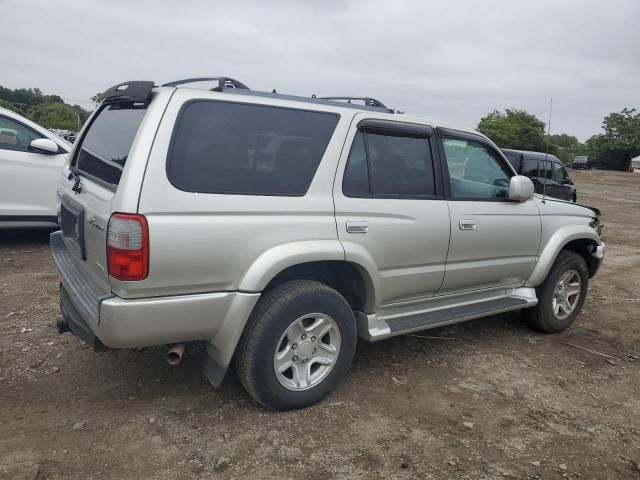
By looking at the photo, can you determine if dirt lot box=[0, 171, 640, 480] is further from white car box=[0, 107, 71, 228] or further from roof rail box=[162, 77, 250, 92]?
white car box=[0, 107, 71, 228]

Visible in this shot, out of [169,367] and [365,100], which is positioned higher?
[365,100]

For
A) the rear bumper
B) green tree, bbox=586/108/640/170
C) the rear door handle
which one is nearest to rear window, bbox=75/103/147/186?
the rear bumper

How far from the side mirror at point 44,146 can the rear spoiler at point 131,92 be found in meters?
3.58

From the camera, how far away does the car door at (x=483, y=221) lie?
385 cm

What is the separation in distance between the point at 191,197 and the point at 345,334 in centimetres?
128

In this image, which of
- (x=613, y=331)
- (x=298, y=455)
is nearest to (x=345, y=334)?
(x=298, y=455)

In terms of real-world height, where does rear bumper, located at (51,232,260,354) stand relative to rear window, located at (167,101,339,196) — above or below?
below

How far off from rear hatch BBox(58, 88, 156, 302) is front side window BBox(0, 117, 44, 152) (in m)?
3.38

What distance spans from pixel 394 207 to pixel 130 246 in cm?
166

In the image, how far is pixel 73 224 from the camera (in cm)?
321

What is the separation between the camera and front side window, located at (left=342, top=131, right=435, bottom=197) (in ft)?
11.0

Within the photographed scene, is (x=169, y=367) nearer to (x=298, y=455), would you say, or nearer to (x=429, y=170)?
(x=298, y=455)

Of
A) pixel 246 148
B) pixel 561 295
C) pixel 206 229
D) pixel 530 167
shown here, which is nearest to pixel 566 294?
pixel 561 295

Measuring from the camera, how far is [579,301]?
5.02 metres
